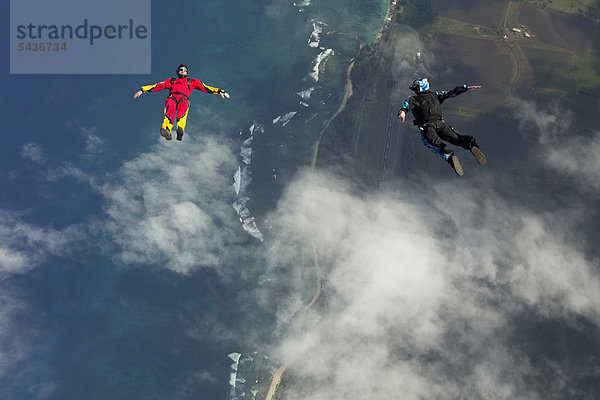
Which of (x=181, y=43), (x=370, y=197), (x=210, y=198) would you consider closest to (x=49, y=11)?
(x=181, y=43)

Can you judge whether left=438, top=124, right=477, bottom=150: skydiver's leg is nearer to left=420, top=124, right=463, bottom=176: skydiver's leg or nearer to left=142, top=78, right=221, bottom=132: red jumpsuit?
left=420, top=124, right=463, bottom=176: skydiver's leg

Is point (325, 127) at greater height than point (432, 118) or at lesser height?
lesser

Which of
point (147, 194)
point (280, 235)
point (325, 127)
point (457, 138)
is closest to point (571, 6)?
point (325, 127)

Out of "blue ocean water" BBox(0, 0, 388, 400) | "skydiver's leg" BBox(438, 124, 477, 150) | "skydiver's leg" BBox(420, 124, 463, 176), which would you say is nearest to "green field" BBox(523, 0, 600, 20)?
"blue ocean water" BBox(0, 0, 388, 400)

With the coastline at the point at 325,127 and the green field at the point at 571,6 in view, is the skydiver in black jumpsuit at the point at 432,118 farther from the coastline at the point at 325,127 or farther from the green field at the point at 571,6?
the green field at the point at 571,6

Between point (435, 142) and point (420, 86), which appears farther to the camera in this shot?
point (420, 86)

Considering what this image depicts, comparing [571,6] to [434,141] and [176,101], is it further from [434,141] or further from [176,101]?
[176,101]
